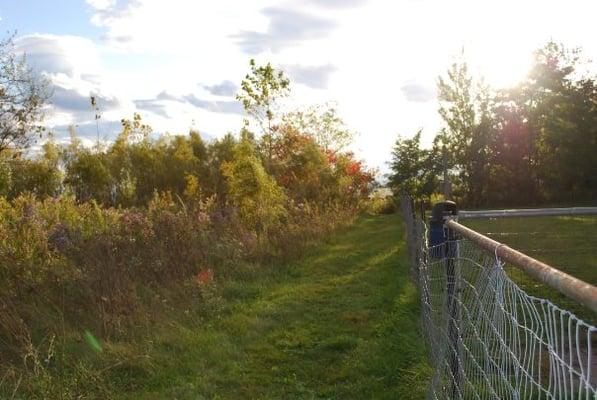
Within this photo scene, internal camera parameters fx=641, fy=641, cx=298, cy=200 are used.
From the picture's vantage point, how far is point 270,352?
284 inches

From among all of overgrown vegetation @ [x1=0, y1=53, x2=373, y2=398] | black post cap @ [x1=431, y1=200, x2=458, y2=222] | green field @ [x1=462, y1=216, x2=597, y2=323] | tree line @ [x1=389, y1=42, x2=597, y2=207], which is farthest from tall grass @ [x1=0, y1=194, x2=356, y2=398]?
tree line @ [x1=389, y1=42, x2=597, y2=207]

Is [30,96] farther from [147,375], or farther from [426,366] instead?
[426,366]

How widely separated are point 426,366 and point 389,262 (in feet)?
24.9

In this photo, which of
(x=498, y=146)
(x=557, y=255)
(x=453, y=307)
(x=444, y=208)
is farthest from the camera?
(x=498, y=146)

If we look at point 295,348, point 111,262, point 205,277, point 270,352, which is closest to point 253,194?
point 205,277

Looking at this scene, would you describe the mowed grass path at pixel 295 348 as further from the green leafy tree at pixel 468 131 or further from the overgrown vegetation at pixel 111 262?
the green leafy tree at pixel 468 131

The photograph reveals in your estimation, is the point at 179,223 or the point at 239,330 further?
the point at 179,223

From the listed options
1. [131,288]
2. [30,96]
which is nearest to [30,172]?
[30,96]

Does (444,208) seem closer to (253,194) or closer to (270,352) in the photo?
(270,352)

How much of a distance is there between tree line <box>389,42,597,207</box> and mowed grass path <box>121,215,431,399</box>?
30.6 m

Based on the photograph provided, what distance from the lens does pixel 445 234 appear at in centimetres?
471

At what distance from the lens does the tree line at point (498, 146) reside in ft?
131

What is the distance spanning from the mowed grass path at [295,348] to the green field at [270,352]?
0.04ft

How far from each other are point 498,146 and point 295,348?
38941 millimetres
